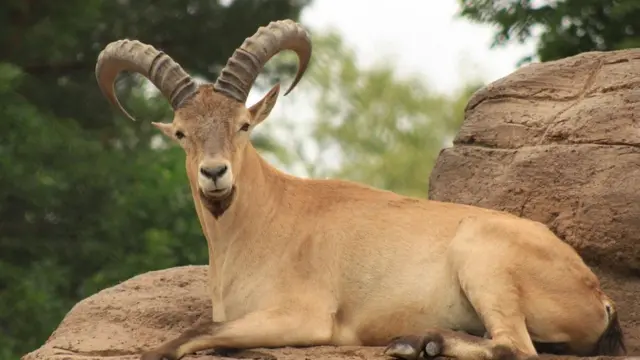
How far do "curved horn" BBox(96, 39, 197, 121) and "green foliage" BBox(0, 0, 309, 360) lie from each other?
937 cm

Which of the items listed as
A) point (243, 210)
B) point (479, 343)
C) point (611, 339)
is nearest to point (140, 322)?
point (243, 210)

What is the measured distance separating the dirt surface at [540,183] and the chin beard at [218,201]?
115 cm

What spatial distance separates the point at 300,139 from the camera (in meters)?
47.0

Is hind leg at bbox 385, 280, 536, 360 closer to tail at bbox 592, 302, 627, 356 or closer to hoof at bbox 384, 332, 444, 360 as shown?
hoof at bbox 384, 332, 444, 360

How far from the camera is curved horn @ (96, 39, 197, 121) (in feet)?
33.6

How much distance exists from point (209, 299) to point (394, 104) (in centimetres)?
3691

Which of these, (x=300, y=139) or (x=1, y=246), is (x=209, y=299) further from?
(x=300, y=139)

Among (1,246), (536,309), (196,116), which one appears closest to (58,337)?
(196,116)

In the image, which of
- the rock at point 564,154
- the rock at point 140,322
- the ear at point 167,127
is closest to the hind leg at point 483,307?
the rock at point 140,322

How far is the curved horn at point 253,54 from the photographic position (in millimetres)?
10219

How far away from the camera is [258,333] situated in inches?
382

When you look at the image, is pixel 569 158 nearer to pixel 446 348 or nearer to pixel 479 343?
pixel 479 343

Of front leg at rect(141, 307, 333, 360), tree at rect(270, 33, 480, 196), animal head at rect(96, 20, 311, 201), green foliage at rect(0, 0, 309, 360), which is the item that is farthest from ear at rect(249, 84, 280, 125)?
tree at rect(270, 33, 480, 196)

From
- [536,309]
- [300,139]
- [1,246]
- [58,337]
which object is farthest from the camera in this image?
[300,139]
